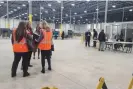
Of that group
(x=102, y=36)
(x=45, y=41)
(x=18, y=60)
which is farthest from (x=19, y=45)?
(x=102, y=36)

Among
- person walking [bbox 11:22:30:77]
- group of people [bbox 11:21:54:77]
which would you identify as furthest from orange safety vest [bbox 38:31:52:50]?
person walking [bbox 11:22:30:77]

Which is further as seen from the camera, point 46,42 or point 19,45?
point 46,42

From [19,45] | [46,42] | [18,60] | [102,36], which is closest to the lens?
[19,45]

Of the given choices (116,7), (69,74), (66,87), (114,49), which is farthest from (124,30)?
(66,87)

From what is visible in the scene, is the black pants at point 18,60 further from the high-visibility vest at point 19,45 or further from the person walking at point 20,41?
the high-visibility vest at point 19,45

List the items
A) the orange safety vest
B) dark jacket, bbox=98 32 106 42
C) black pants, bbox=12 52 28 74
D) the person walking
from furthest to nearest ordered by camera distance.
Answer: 1. dark jacket, bbox=98 32 106 42
2. the orange safety vest
3. black pants, bbox=12 52 28 74
4. the person walking

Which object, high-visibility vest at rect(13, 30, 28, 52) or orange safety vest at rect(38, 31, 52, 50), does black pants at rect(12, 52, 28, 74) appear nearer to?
high-visibility vest at rect(13, 30, 28, 52)

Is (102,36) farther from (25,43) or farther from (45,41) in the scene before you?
(25,43)

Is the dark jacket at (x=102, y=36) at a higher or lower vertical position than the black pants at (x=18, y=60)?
higher

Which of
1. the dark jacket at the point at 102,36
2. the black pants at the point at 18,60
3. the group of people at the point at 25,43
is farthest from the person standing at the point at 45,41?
the dark jacket at the point at 102,36

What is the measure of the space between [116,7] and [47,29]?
2667 cm

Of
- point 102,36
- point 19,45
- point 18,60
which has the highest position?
point 102,36

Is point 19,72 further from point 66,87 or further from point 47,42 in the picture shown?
point 66,87

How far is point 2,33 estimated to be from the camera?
2609 cm
